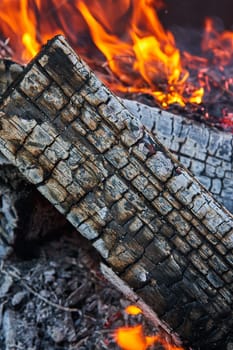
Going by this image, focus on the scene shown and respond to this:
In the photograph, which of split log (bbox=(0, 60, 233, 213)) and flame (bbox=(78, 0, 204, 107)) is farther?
flame (bbox=(78, 0, 204, 107))

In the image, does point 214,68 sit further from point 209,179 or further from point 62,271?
point 62,271

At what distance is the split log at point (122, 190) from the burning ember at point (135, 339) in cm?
38

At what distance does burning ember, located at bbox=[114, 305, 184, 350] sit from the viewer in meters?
2.76

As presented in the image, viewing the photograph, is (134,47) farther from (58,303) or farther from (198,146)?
(58,303)

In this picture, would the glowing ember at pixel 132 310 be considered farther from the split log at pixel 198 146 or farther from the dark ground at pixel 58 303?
the split log at pixel 198 146

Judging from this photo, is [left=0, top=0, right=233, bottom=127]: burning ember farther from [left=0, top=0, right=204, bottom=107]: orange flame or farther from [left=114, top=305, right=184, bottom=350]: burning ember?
[left=114, top=305, right=184, bottom=350]: burning ember

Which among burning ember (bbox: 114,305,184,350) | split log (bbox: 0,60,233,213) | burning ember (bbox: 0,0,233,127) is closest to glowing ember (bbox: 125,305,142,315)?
burning ember (bbox: 114,305,184,350)

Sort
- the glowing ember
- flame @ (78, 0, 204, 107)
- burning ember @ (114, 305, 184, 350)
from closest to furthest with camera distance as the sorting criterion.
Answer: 1. burning ember @ (114, 305, 184, 350)
2. the glowing ember
3. flame @ (78, 0, 204, 107)

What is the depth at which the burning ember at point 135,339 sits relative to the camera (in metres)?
2.76

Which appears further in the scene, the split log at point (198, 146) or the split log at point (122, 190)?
the split log at point (198, 146)

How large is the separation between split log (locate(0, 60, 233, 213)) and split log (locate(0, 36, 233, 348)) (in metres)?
0.63

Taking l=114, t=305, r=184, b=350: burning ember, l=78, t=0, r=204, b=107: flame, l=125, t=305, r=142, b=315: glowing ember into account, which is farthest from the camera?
l=78, t=0, r=204, b=107: flame

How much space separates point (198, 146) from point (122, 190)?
2.99 feet

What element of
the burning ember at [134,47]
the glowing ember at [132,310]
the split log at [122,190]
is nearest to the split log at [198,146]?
the burning ember at [134,47]
